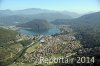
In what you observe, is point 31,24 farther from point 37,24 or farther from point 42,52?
point 42,52

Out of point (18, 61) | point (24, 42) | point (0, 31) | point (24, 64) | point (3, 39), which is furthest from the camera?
point (0, 31)

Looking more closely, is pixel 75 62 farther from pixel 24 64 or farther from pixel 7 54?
pixel 7 54

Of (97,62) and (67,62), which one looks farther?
(67,62)

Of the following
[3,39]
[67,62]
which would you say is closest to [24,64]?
[67,62]

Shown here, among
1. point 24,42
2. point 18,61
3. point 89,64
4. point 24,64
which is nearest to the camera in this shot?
point 89,64

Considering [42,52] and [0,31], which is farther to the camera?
[0,31]

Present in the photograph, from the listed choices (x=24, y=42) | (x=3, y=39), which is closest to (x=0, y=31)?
(x=3, y=39)

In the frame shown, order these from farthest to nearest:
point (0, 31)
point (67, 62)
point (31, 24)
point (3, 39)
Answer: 1. point (31, 24)
2. point (0, 31)
3. point (3, 39)
4. point (67, 62)

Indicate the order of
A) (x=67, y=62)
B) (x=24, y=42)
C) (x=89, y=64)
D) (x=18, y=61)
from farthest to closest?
1. (x=24, y=42)
2. (x=18, y=61)
3. (x=67, y=62)
4. (x=89, y=64)

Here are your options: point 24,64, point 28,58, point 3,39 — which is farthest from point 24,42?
point 24,64
